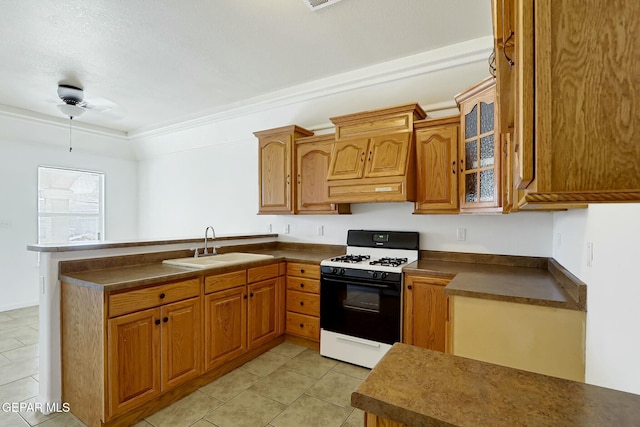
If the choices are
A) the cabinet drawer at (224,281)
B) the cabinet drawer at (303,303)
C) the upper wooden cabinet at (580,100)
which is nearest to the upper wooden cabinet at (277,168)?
the cabinet drawer at (303,303)

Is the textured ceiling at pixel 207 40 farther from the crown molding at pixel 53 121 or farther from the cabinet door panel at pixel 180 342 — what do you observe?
the cabinet door panel at pixel 180 342

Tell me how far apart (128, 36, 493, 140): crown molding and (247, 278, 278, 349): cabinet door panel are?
2.03 meters

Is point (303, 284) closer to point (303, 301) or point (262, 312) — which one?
point (303, 301)

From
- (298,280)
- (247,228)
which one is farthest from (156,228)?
(298,280)

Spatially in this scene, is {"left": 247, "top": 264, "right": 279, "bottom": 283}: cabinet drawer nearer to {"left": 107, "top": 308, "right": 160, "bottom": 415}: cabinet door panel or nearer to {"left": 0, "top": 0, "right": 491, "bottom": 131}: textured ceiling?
{"left": 107, "top": 308, "right": 160, "bottom": 415}: cabinet door panel

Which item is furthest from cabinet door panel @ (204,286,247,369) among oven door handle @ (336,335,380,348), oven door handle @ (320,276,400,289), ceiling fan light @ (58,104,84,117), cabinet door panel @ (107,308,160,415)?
ceiling fan light @ (58,104,84,117)

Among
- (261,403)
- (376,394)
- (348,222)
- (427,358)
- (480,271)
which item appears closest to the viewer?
(376,394)

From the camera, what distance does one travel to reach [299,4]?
6.86ft

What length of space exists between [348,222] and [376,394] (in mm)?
2846

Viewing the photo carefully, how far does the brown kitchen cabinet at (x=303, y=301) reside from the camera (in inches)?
122

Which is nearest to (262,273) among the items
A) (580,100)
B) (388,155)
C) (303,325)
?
(303,325)

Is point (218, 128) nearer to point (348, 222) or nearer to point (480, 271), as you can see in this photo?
point (348, 222)

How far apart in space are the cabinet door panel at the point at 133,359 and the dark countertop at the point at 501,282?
195 cm

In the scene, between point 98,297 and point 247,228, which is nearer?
point 98,297
